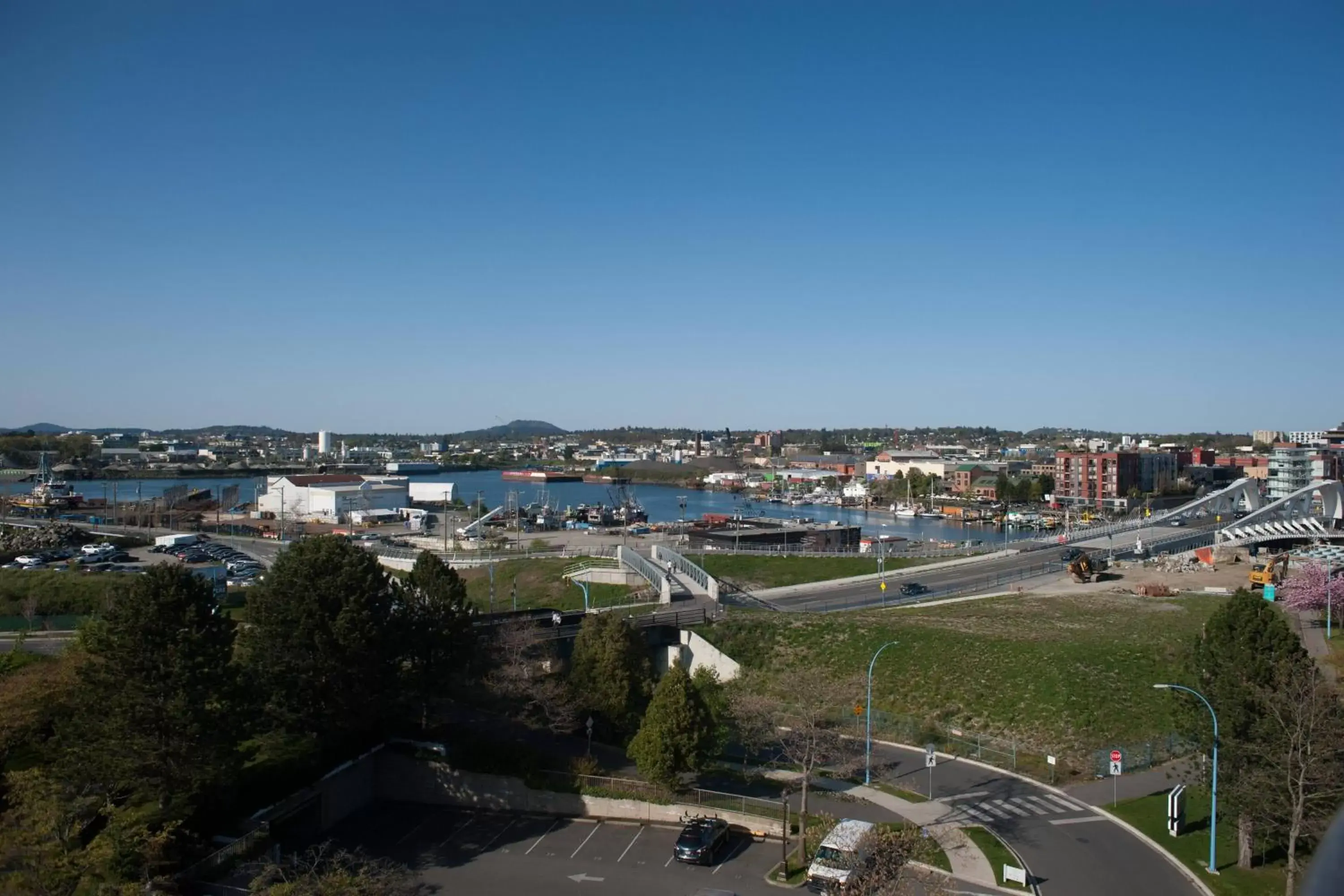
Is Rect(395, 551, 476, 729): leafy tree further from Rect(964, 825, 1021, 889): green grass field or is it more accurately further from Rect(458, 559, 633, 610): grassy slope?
Rect(458, 559, 633, 610): grassy slope

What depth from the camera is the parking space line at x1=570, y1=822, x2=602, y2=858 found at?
49.1 feet

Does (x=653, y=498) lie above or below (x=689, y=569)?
below

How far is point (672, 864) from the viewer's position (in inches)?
567

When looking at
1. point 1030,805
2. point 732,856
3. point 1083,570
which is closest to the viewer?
point 732,856

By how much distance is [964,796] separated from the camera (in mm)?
16609

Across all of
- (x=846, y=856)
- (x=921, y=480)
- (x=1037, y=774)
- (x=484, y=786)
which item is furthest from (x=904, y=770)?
(x=921, y=480)

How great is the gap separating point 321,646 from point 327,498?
191 ft

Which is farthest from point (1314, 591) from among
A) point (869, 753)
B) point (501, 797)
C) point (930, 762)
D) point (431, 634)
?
point (431, 634)

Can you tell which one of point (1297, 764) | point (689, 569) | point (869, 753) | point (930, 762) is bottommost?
point (869, 753)

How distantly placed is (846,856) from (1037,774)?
6315mm

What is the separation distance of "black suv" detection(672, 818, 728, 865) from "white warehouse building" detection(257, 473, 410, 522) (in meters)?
60.5

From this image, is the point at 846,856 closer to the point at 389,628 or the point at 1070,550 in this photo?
the point at 389,628

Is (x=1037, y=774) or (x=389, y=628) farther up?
(x=389, y=628)

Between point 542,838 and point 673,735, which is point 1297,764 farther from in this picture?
point 542,838
